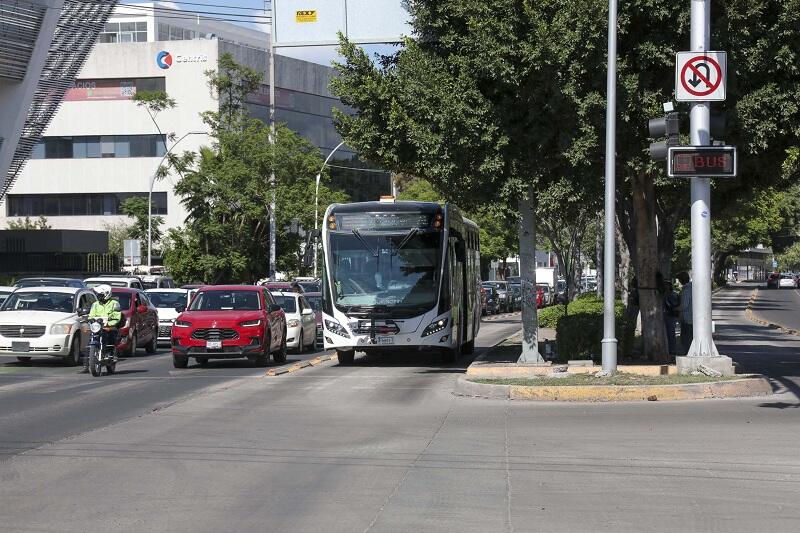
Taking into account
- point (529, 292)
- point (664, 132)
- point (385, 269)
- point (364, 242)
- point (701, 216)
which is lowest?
point (529, 292)

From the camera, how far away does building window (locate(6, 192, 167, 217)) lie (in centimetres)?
→ 8206

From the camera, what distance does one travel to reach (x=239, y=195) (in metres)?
55.1

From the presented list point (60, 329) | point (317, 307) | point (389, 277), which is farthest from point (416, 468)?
point (317, 307)

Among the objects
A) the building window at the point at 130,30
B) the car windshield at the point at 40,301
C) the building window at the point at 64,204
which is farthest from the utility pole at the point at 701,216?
the building window at the point at 130,30

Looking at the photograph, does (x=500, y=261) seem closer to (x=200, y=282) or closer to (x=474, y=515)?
(x=200, y=282)

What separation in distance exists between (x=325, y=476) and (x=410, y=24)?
547 inches

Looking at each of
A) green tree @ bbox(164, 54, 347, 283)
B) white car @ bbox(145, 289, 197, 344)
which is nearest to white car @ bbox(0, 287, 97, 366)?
white car @ bbox(145, 289, 197, 344)

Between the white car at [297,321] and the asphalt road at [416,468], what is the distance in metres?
13.2

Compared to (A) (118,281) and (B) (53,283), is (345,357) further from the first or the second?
(A) (118,281)

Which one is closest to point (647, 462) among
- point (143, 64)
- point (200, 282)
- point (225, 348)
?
point (225, 348)

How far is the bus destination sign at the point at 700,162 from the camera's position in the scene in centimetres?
1739

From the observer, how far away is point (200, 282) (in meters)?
58.1

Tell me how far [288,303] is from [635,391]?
53.9 ft

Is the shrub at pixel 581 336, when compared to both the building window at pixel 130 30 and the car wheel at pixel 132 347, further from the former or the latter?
the building window at pixel 130 30
